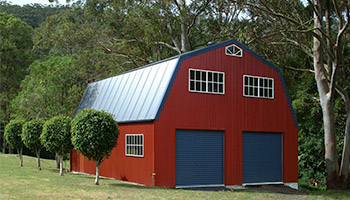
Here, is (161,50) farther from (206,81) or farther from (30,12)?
(30,12)

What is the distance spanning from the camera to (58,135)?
2067 cm

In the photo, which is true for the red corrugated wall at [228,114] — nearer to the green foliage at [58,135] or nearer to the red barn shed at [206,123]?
the red barn shed at [206,123]

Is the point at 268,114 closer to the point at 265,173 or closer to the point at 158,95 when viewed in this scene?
the point at 265,173

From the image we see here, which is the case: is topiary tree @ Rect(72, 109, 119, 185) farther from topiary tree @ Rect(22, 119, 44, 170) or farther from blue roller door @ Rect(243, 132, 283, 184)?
topiary tree @ Rect(22, 119, 44, 170)

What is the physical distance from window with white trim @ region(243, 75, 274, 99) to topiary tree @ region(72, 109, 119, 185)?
6857 millimetres

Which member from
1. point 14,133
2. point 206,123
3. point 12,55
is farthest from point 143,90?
point 12,55

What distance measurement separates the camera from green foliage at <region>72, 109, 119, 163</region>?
660 inches

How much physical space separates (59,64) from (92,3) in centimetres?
520

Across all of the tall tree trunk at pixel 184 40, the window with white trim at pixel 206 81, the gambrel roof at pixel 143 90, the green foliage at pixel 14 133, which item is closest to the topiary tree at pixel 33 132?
the green foliage at pixel 14 133

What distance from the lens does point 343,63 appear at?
2350cm

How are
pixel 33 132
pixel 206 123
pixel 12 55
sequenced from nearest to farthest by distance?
pixel 206 123 → pixel 33 132 → pixel 12 55

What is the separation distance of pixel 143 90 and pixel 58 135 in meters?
4.83

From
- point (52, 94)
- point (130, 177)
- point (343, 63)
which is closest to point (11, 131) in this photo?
point (52, 94)

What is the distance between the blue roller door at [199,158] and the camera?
18109mm
